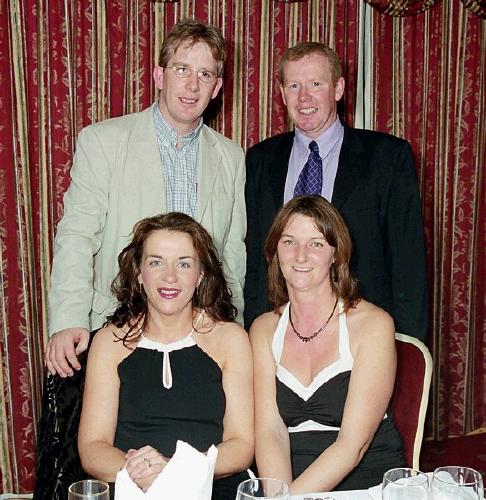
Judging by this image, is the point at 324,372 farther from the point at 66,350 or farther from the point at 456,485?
the point at 456,485

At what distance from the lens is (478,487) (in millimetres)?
1444

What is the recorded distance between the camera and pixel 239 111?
12.1 ft

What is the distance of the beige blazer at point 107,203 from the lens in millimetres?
2650

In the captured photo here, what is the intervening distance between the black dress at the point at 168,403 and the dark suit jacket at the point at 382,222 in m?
0.67

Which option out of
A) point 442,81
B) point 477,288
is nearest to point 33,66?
point 442,81

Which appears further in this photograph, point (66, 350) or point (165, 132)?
point (165, 132)

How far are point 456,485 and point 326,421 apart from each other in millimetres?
859

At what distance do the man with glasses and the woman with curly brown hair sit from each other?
0.26 m

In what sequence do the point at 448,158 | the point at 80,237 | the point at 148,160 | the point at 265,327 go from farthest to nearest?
the point at 448,158, the point at 148,160, the point at 80,237, the point at 265,327

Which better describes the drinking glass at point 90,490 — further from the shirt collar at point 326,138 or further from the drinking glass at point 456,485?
the shirt collar at point 326,138

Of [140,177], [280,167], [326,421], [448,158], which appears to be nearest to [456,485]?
[326,421]

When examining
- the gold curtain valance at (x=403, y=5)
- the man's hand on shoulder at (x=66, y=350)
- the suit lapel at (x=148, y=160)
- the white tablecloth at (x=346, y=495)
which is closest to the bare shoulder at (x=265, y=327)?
the man's hand on shoulder at (x=66, y=350)

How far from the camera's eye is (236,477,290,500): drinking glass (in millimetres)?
1414

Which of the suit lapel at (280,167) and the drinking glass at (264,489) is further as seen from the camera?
the suit lapel at (280,167)
